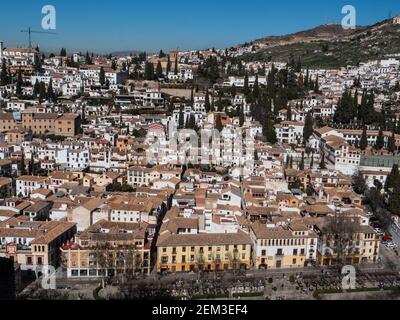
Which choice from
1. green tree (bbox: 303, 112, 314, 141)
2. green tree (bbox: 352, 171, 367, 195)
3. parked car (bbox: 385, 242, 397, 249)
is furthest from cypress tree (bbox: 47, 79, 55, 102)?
parked car (bbox: 385, 242, 397, 249)

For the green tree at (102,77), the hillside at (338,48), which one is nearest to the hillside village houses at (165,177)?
the green tree at (102,77)

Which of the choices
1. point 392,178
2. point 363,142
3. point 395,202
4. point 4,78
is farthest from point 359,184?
point 4,78

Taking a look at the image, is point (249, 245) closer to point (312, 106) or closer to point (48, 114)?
point (48, 114)

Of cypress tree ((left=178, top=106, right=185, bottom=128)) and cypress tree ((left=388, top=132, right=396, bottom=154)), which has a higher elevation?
cypress tree ((left=178, top=106, right=185, bottom=128))

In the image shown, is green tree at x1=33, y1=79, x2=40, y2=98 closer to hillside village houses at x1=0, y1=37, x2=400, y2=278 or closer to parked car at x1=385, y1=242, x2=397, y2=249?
hillside village houses at x1=0, y1=37, x2=400, y2=278

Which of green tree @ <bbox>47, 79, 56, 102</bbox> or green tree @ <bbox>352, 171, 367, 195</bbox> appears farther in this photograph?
green tree @ <bbox>47, 79, 56, 102</bbox>

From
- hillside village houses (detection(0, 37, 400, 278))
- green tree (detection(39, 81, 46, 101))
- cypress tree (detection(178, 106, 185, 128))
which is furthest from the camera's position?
green tree (detection(39, 81, 46, 101))
